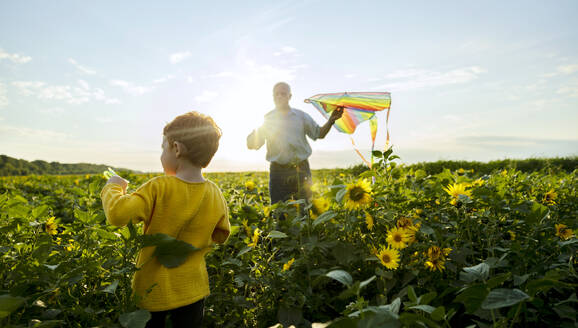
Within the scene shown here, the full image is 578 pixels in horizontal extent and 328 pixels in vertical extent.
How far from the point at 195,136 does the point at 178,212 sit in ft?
1.28

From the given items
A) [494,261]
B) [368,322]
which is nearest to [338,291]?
[494,261]

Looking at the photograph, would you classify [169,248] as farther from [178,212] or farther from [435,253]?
[435,253]

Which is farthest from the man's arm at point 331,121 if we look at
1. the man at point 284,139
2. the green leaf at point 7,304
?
the green leaf at point 7,304

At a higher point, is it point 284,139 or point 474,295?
point 284,139

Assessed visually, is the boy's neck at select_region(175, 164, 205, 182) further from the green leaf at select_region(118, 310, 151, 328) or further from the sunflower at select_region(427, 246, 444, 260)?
the sunflower at select_region(427, 246, 444, 260)

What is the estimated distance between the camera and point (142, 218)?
62.1 inches

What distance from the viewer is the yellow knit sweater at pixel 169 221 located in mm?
1526

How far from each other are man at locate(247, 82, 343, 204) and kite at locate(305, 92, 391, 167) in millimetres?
172

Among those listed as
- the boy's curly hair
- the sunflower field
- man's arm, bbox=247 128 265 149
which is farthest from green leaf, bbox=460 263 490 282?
man's arm, bbox=247 128 265 149

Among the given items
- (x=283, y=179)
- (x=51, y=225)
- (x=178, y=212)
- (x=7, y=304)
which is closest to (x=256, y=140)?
(x=283, y=179)

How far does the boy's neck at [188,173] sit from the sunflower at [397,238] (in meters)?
1.03

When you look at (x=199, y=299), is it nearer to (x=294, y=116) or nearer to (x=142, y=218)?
(x=142, y=218)

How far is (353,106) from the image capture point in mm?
3625

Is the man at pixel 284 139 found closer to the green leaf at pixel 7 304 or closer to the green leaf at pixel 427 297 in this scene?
the green leaf at pixel 427 297
